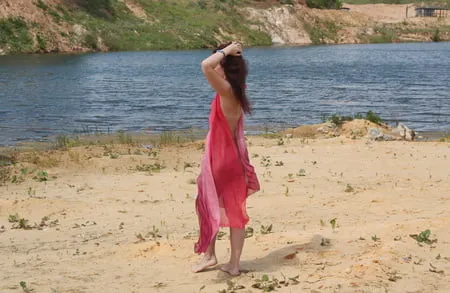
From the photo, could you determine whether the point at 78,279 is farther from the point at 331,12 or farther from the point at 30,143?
the point at 331,12

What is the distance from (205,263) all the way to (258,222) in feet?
7.75

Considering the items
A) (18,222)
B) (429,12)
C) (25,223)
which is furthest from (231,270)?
(429,12)

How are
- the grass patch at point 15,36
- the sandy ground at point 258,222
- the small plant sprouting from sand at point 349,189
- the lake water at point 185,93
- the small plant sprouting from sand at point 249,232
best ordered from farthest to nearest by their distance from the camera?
the grass patch at point 15,36 < the lake water at point 185,93 < the small plant sprouting from sand at point 349,189 < the small plant sprouting from sand at point 249,232 < the sandy ground at point 258,222

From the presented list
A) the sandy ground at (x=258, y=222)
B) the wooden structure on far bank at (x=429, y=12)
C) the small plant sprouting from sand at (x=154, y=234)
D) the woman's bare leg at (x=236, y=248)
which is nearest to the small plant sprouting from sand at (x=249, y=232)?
the sandy ground at (x=258, y=222)

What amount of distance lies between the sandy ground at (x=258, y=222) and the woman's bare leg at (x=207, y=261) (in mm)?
82

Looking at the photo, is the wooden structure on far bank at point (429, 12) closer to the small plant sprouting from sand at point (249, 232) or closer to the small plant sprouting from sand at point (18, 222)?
the small plant sprouting from sand at point (18, 222)

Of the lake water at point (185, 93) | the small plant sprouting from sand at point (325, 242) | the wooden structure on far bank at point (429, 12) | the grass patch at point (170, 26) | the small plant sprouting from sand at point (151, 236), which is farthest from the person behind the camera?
the wooden structure on far bank at point (429, 12)

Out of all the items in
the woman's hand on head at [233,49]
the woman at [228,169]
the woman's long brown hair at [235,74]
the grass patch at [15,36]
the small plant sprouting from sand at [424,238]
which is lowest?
the grass patch at [15,36]

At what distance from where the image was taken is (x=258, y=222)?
905 cm

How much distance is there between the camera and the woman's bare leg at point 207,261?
675cm

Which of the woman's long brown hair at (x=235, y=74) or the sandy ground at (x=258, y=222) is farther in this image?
the sandy ground at (x=258, y=222)

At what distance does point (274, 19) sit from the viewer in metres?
79.3

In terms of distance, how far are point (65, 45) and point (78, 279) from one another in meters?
54.3

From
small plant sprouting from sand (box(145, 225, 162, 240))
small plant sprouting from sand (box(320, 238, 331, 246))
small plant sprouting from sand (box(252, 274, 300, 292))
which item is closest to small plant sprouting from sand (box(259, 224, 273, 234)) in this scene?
small plant sprouting from sand (box(320, 238, 331, 246))
